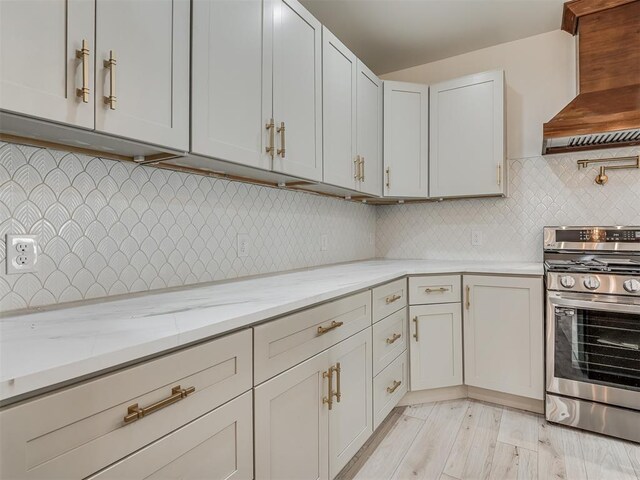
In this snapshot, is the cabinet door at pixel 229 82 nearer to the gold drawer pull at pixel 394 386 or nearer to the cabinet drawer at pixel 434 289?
the cabinet drawer at pixel 434 289

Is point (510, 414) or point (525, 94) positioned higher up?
point (525, 94)

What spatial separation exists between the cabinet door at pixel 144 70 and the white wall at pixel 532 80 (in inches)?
97.3

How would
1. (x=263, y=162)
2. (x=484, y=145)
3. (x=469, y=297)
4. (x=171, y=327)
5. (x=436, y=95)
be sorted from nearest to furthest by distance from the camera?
(x=171, y=327)
(x=263, y=162)
(x=469, y=297)
(x=484, y=145)
(x=436, y=95)

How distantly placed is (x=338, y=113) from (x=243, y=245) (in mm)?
943

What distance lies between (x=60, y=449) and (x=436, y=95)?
288cm

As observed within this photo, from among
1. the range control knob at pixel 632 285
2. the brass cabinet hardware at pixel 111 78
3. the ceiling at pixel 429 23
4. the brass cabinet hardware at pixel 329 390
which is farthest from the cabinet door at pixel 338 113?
the range control knob at pixel 632 285

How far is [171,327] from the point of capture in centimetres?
89

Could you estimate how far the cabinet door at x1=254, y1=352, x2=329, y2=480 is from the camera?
1130mm

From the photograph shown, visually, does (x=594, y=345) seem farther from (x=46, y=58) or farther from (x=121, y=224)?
(x=46, y=58)

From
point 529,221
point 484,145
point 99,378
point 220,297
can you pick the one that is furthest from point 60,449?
point 529,221

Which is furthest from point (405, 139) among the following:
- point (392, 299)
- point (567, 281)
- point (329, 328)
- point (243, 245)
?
point (329, 328)

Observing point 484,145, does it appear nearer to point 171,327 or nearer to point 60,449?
point 171,327

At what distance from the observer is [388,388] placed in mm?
2037

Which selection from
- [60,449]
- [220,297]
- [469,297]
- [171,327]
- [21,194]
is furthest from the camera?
[469,297]
